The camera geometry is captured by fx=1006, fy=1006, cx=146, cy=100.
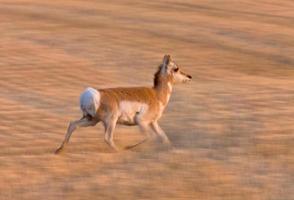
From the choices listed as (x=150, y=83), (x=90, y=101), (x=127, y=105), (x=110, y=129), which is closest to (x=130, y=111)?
(x=127, y=105)

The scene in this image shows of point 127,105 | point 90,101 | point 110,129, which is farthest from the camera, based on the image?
point 127,105

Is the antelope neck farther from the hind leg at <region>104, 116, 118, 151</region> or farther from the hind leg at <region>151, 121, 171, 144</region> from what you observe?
the hind leg at <region>104, 116, 118, 151</region>

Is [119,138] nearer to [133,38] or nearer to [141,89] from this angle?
[141,89]

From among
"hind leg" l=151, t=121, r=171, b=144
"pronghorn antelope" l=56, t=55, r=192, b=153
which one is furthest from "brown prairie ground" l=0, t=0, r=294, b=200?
"pronghorn antelope" l=56, t=55, r=192, b=153

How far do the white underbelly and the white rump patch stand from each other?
407mm

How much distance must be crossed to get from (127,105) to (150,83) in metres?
6.88

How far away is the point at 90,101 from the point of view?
11922 millimetres

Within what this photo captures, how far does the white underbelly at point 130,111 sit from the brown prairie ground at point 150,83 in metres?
0.38

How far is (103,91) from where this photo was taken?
1226 cm

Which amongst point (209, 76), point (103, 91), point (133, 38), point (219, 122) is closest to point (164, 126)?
point (219, 122)

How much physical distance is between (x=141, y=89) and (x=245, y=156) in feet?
6.17

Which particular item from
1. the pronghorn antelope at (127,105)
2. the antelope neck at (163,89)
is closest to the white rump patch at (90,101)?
the pronghorn antelope at (127,105)

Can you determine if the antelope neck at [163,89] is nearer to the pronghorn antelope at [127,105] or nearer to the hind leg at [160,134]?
the pronghorn antelope at [127,105]

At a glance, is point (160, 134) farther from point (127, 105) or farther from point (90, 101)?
point (90, 101)
